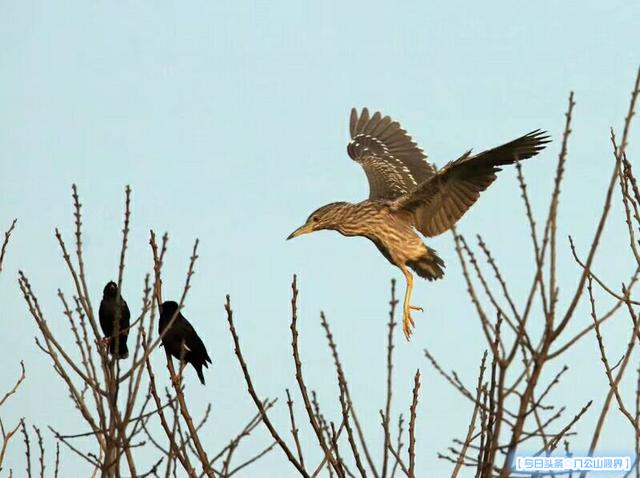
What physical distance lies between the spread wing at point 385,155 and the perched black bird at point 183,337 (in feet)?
9.00

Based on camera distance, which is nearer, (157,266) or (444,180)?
(157,266)

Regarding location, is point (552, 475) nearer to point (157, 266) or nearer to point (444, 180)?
point (157, 266)

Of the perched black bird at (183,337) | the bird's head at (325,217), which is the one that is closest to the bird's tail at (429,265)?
the bird's head at (325,217)

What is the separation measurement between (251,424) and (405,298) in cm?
369

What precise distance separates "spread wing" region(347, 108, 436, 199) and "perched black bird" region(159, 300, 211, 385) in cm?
274

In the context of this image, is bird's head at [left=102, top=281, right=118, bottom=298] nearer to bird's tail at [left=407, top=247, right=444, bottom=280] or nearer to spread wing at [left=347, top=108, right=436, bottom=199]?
bird's tail at [left=407, top=247, right=444, bottom=280]

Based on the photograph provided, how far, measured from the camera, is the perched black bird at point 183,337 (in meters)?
5.89

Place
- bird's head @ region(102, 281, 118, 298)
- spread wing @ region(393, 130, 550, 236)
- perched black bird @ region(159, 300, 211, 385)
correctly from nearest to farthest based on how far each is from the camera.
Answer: perched black bird @ region(159, 300, 211, 385) < bird's head @ region(102, 281, 118, 298) < spread wing @ region(393, 130, 550, 236)

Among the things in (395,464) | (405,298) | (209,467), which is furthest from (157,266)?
(405,298)

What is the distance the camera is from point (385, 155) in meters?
10.3

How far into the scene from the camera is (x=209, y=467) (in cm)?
360

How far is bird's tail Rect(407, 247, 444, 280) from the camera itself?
312 inches

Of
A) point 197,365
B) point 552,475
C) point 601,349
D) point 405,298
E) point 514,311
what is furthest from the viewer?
point 405,298

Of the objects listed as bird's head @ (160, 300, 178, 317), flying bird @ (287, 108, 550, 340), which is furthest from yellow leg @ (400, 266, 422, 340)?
bird's head @ (160, 300, 178, 317)
